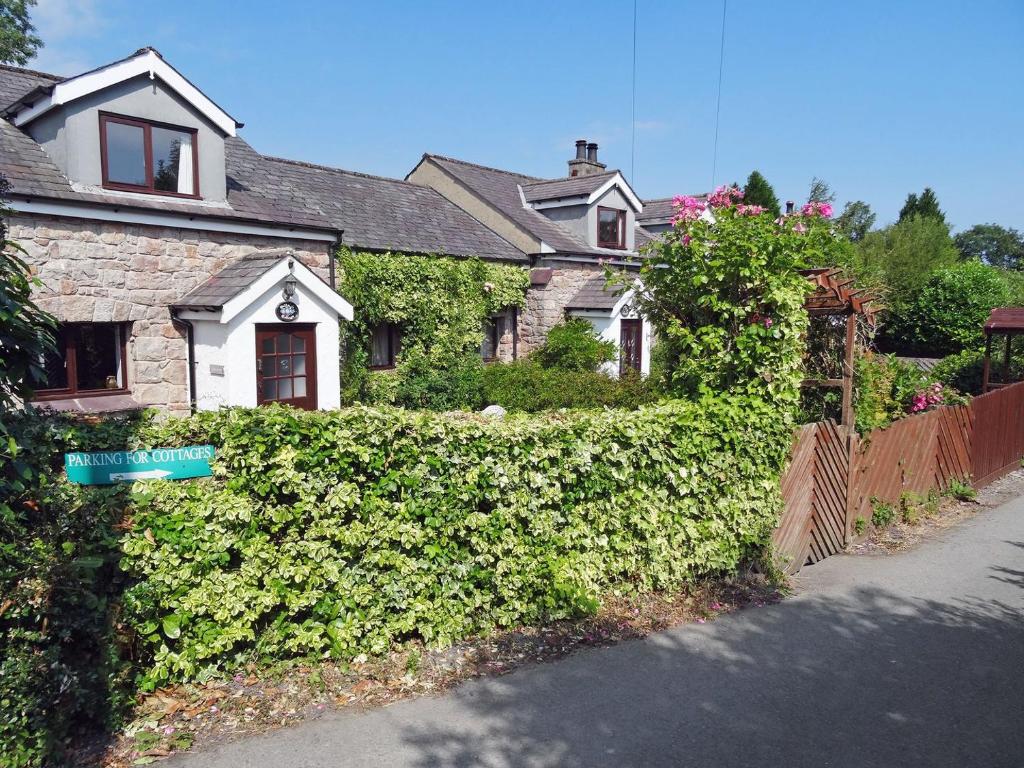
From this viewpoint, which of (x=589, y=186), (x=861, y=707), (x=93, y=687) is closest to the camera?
(x=93, y=687)

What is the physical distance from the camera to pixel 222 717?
4668 millimetres

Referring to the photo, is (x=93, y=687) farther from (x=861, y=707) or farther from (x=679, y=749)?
(x=861, y=707)

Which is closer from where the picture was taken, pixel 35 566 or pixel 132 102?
pixel 35 566

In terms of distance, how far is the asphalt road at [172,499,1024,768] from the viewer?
4.50 metres

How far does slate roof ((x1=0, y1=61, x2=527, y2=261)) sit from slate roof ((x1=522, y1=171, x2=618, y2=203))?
274cm

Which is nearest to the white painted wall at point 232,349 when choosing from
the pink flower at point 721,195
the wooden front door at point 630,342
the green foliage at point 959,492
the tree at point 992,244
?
the pink flower at point 721,195

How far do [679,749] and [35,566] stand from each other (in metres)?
3.99

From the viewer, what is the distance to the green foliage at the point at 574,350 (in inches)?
717

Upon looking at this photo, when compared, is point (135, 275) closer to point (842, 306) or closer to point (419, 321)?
point (419, 321)

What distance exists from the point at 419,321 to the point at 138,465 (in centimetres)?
1176

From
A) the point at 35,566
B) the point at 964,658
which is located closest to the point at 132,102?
the point at 35,566

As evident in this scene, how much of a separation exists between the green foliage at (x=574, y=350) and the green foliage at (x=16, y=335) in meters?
14.0

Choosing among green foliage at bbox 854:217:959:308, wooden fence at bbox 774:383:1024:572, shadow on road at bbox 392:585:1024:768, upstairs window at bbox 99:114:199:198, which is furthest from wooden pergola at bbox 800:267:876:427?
green foliage at bbox 854:217:959:308

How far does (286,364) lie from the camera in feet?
41.9
